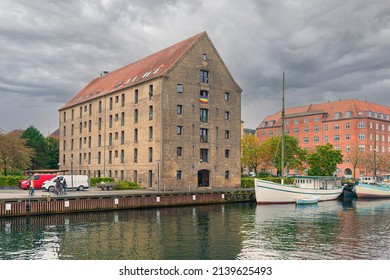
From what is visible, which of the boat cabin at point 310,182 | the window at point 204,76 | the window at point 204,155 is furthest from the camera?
the window at point 204,76

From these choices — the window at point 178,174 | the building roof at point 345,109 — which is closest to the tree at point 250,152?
the building roof at point 345,109

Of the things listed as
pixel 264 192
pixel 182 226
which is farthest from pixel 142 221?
pixel 264 192

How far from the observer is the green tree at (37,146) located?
88.1 m

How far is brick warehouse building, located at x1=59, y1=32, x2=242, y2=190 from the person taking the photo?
193 feet

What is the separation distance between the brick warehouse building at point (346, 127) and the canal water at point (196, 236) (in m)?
71.2

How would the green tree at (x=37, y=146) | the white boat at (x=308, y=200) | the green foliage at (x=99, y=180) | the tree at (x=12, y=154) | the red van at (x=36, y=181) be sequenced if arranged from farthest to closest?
1. the green tree at (x=37, y=146)
2. the tree at (x=12, y=154)
3. the green foliage at (x=99, y=180)
4. the red van at (x=36, y=181)
5. the white boat at (x=308, y=200)

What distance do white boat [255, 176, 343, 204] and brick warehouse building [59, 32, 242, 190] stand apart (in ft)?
37.9

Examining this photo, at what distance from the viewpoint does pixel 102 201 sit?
145ft

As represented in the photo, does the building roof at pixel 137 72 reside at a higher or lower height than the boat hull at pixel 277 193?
higher

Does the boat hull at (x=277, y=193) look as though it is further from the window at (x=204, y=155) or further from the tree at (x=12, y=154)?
the tree at (x=12, y=154)

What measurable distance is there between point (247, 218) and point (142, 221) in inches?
414

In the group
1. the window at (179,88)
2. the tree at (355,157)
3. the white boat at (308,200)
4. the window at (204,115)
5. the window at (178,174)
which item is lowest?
the white boat at (308,200)

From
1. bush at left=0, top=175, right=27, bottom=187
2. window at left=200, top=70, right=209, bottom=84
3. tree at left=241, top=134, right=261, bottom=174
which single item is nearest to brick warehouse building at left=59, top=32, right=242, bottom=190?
window at left=200, top=70, right=209, bottom=84

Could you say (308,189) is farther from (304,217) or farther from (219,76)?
(219,76)
